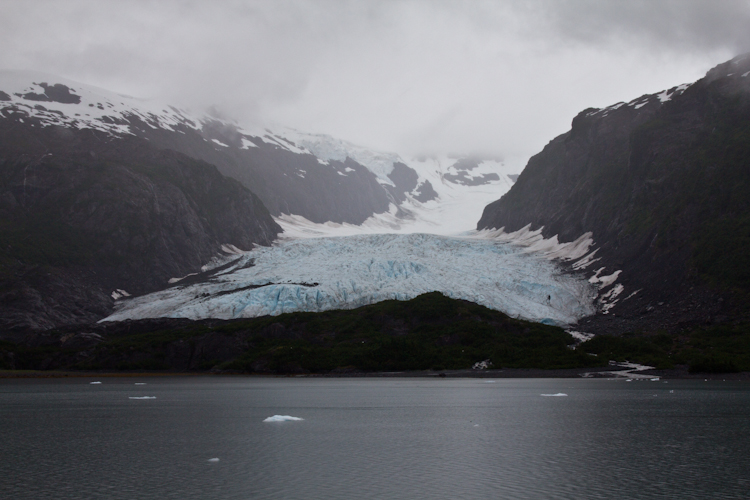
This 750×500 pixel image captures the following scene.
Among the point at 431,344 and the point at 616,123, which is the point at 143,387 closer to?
the point at 431,344

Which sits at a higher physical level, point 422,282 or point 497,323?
point 422,282

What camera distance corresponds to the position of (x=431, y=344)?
77188 millimetres

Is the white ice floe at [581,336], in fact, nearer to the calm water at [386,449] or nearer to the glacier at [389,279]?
the glacier at [389,279]

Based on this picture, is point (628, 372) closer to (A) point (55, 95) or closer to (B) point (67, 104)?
(B) point (67, 104)

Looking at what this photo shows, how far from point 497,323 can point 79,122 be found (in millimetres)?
115805

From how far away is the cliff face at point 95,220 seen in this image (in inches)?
3819

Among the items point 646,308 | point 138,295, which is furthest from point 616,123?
point 138,295

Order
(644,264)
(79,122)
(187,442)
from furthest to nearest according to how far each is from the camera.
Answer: (79,122) → (644,264) → (187,442)

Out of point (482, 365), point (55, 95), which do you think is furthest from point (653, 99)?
point (55, 95)

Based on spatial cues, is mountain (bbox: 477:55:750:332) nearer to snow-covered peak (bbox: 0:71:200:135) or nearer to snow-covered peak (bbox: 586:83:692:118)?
A: snow-covered peak (bbox: 586:83:692:118)

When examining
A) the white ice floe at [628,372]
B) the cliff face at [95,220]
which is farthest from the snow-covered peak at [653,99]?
the white ice floe at [628,372]

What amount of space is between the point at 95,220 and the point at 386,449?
106 metres

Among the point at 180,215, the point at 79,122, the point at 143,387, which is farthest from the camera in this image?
the point at 79,122

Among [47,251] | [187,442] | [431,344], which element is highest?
[47,251]
